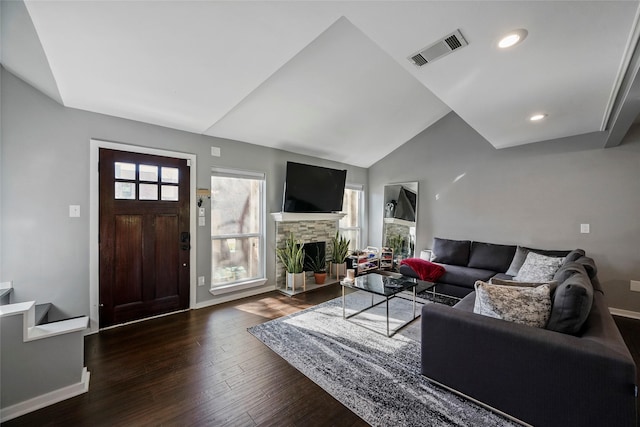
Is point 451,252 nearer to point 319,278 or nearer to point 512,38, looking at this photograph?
point 319,278

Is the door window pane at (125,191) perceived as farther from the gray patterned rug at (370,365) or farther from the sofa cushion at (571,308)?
the sofa cushion at (571,308)

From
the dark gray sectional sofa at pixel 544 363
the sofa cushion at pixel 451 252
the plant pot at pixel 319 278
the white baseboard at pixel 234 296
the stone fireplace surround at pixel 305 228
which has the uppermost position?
the stone fireplace surround at pixel 305 228

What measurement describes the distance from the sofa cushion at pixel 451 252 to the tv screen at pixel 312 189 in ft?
6.53

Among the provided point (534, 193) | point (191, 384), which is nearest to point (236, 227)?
point (191, 384)

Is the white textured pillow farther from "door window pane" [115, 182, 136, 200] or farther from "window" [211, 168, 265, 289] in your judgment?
"door window pane" [115, 182, 136, 200]

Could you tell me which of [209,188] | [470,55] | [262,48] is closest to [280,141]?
[209,188]

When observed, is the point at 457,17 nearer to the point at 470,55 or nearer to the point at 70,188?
the point at 470,55

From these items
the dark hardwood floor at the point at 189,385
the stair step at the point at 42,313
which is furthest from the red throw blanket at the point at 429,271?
the stair step at the point at 42,313

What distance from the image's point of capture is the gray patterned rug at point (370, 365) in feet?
5.83

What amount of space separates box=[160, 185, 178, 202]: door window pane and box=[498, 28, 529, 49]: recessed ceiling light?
371 cm

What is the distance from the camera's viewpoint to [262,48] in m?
2.15

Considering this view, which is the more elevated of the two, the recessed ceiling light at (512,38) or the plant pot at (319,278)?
the recessed ceiling light at (512,38)

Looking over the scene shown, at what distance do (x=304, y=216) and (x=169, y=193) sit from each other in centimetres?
219

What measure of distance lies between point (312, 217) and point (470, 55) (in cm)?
343
